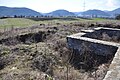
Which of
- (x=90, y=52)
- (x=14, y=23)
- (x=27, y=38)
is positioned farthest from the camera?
(x=14, y=23)

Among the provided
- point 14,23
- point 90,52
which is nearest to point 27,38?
point 90,52

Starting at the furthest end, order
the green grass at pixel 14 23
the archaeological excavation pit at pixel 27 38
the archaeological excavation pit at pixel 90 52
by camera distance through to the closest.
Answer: the green grass at pixel 14 23 → the archaeological excavation pit at pixel 27 38 → the archaeological excavation pit at pixel 90 52

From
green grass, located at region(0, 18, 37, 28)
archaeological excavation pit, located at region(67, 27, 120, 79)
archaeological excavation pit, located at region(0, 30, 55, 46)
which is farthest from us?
green grass, located at region(0, 18, 37, 28)

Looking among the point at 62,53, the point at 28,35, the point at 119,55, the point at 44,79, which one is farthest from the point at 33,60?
the point at 28,35

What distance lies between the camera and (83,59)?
9258 millimetres

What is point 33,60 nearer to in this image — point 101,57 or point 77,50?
point 77,50

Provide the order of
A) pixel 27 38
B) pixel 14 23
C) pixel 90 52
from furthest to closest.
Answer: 1. pixel 14 23
2. pixel 27 38
3. pixel 90 52

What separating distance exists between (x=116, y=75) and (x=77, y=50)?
4.99 meters

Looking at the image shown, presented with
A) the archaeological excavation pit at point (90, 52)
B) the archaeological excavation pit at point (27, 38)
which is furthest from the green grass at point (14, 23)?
the archaeological excavation pit at point (90, 52)

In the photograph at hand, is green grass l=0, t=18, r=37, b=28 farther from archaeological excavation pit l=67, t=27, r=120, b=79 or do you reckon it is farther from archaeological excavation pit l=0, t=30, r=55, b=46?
archaeological excavation pit l=67, t=27, r=120, b=79

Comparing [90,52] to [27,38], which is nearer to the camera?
[90,52]

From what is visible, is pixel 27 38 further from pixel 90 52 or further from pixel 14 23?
pixel 14 23

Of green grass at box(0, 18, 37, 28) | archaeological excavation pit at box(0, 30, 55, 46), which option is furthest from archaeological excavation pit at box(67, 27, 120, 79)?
green grass at box(0, 18, 37, 28)

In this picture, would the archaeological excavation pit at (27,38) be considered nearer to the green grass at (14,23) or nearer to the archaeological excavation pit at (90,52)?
the archaeological excavation pit at (90,52)
